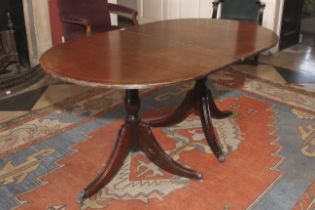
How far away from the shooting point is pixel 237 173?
2.07 metres

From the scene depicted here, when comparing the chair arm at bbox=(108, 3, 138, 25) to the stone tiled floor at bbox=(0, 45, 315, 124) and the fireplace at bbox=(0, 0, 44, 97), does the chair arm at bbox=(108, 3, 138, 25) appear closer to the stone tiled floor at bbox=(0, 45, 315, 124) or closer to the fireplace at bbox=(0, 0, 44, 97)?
the stone tiled floor at bbox=(0, 45, 315, 124)

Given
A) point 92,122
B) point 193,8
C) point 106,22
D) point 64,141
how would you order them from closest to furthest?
point 64,141 → point 92,122 → point 106,22 → point 193,8

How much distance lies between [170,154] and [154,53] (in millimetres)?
700

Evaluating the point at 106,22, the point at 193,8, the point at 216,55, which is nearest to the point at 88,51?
the point at 216,55

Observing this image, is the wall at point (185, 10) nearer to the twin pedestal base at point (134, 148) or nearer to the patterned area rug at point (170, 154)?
the patterned area rug at point (170, 154)

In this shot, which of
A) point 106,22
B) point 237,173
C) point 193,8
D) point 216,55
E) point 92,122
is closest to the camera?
point 216,55

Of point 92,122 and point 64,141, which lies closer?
point 64,141

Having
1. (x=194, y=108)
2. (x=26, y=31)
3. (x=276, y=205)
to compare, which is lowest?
(x=276, y=205)

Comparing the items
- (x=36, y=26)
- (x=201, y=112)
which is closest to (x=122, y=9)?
(x=36, y=26)

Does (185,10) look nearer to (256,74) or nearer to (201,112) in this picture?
(256,74)

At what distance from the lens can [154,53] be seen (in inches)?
72.0

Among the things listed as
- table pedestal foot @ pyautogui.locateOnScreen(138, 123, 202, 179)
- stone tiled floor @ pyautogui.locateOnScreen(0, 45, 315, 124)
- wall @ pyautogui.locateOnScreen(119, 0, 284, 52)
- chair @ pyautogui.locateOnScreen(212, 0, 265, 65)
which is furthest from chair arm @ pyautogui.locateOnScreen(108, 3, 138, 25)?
wall @ pyautogui.locateOnScreen(119, 0, 284, 52)

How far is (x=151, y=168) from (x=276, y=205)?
693 mm

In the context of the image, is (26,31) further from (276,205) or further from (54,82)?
(276,205)
